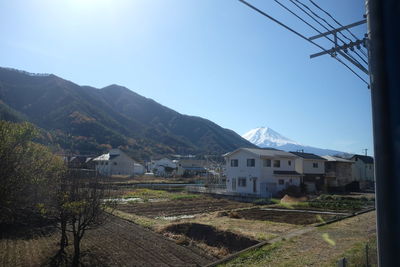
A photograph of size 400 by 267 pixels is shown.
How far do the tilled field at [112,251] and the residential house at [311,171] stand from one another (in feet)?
96.7

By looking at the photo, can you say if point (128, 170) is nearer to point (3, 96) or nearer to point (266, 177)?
point (266, 177)

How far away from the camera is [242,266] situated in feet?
31.1

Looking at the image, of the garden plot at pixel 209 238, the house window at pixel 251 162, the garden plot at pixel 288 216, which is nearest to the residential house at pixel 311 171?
the house window at pixel 251 162

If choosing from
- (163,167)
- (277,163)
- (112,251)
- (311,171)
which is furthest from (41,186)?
(163,167)

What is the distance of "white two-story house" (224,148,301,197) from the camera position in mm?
34031

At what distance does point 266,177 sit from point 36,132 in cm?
2776

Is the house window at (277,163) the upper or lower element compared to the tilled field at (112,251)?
upper

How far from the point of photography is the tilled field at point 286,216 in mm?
17891

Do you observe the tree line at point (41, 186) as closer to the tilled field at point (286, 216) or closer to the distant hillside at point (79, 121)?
the tilled field at point (286, 216)

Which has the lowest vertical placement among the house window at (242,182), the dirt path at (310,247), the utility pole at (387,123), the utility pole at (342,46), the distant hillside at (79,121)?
the dirt path at (310,247)

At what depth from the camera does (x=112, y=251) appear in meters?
11.4

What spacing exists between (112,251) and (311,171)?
114ft

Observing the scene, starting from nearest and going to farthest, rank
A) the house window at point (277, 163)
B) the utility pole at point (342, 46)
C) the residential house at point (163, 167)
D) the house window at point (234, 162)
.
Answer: the utility pole at point (342, 46) → the house window at point (277, 163) → the house window at point (234, 162) → the residential house at point (163, 167)

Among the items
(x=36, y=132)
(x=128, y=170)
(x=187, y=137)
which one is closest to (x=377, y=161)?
(x=36, y=132)
